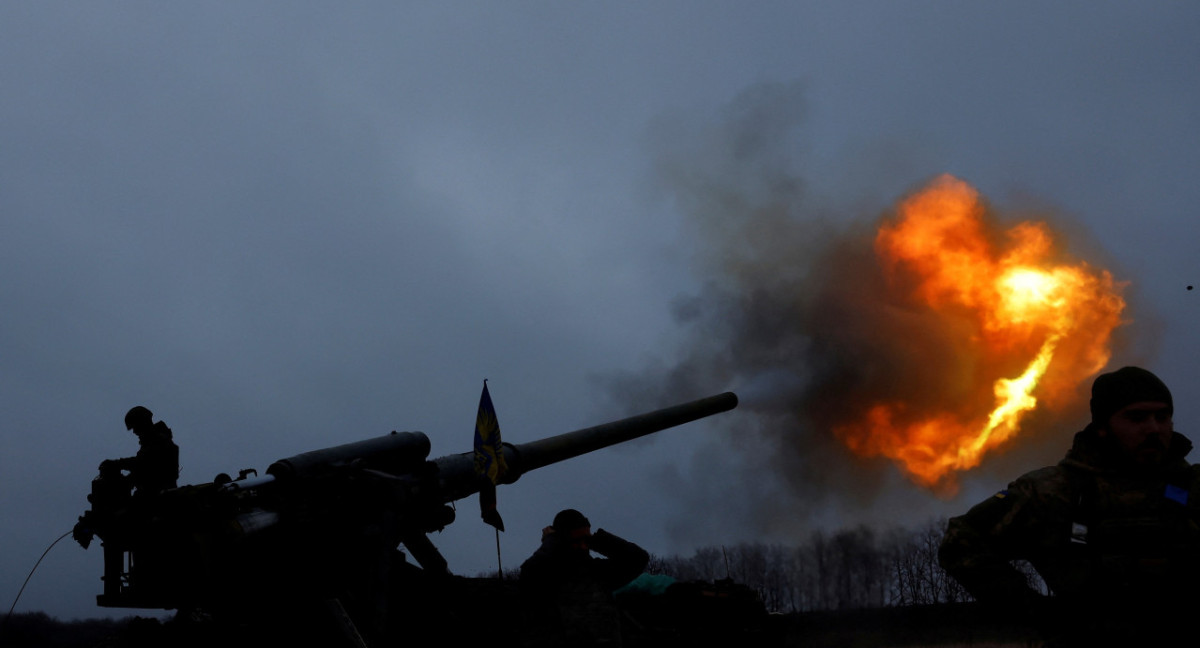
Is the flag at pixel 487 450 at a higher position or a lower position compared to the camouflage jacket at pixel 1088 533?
higher

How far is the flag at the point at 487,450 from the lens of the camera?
11.4 m

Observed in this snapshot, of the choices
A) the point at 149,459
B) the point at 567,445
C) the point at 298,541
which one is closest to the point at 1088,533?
the point at 298,541

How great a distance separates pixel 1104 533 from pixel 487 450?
8253 millimetres

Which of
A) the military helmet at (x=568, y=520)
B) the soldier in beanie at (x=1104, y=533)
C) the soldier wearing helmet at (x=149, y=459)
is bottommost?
the soldier in beanie at (x=1104, y=533)

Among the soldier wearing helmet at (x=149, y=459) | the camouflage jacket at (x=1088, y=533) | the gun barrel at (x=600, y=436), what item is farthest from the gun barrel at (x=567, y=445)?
the camouflage jacket at (x=1088, y=533)

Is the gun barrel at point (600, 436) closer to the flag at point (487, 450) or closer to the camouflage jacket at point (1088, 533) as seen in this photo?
the flag at point (487, 450)

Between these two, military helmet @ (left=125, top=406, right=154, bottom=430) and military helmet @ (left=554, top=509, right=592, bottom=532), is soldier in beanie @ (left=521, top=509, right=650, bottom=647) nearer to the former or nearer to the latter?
military helmet @ (left=554, top=509, right=592, bottom=532)

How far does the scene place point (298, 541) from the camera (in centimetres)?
969

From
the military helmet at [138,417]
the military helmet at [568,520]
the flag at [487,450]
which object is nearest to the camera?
the military helmet at [568,520]

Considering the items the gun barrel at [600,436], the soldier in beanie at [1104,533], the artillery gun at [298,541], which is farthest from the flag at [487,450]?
the soldier in beanie at [1104,533]

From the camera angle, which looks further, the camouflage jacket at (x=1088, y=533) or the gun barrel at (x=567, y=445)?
the gun barrel at (x=567, y=445)

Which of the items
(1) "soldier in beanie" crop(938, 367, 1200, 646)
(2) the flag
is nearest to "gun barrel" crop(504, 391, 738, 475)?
(2) the flag

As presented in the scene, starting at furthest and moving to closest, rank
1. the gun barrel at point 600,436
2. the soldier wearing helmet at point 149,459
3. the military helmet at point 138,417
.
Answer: the gun barrel at point 600,436 < the military helmet at point 138,417 < the soldier wearing helmet at point 149,459

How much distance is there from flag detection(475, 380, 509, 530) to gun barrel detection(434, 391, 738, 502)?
14 centimetres
